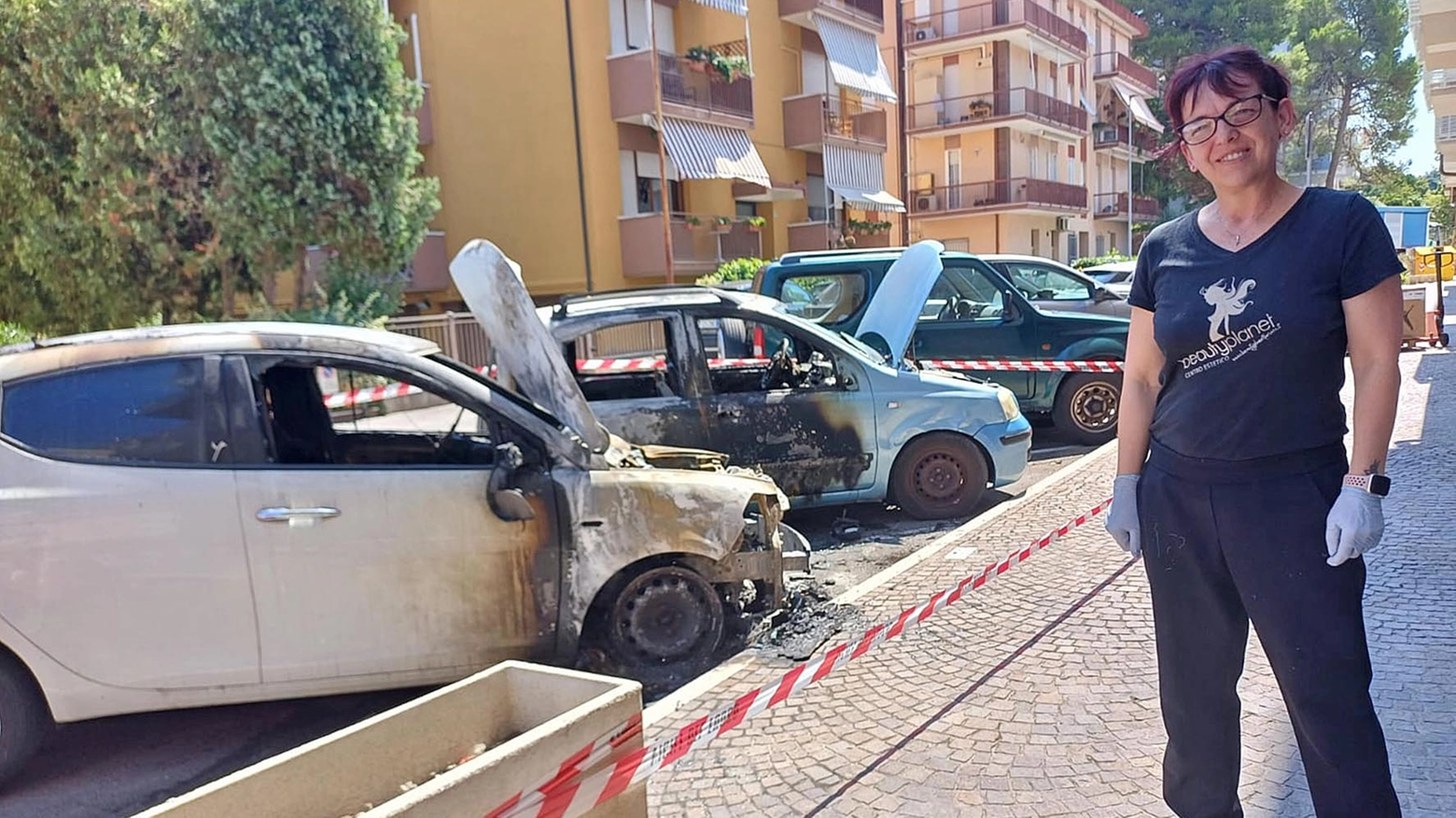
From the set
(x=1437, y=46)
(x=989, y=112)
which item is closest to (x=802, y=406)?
(x=1437, y=46)

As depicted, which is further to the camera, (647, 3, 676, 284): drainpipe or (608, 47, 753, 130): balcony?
(608, 47, 753, 130): balcony

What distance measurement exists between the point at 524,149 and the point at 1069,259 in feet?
88.1

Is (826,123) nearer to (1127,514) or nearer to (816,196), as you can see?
(816,196)

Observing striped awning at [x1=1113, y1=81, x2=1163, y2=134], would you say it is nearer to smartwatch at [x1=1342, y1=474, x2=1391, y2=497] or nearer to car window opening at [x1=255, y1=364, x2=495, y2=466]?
car window opening at [x1=255, y1=364, x2=495, y2=466]

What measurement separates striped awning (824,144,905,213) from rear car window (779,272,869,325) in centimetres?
1558

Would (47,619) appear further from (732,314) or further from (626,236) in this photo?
(626,236)

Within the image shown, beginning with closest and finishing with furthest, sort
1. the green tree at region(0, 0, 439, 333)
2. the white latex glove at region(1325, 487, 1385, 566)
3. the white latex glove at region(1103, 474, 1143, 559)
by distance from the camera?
the white latex glove at region(1325, 487, 1385, 566), the white latex glove at region(1103, 474, 1143, 559), the green tree at region(0, 0, 439, 333)

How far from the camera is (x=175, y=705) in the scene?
141 inches

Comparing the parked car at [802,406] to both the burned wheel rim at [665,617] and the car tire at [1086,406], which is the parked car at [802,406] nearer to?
the burned wheel rim at [665,617]

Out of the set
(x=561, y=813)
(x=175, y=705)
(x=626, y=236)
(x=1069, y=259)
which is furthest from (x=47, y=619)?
(x=1069, y=259)

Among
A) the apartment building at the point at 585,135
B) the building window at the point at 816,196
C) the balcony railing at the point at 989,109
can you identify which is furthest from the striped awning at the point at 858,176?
the balcony railing at the point at 989,109

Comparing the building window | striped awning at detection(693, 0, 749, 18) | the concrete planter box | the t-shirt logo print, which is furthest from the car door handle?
the building window

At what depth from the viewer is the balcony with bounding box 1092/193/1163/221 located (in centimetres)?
4174

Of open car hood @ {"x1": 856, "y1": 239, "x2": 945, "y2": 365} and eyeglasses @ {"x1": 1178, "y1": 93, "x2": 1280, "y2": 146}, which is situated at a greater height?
eyeglasses @ {"x1": 1178, "y1": 93, "x2": 1280, "y2": 146}
